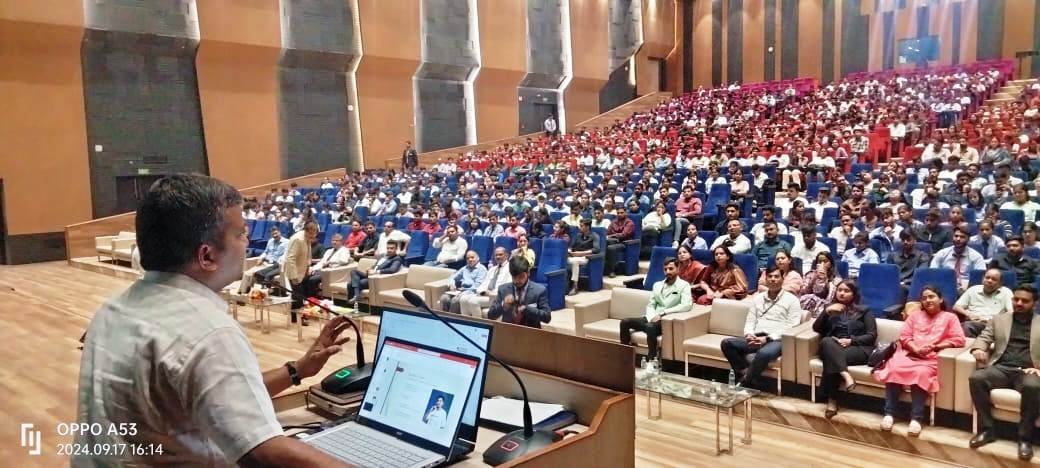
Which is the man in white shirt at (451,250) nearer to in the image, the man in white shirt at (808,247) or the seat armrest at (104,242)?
the man in white shirt at (808,247)

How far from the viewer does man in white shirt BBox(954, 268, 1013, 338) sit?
12.3ft

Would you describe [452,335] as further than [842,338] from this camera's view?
No

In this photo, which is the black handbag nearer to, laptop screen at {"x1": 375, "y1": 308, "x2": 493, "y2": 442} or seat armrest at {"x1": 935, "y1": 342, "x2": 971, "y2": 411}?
seat armrest at {"x1": 935, "y1": 342, "x2": 971, "y2": 411}

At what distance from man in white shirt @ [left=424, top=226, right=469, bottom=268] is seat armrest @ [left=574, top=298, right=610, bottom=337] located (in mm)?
2022

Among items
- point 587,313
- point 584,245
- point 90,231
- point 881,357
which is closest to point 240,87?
point 90,231

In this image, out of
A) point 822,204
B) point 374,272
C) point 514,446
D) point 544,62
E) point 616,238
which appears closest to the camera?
point 514,446

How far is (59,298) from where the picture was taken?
7.36 metres

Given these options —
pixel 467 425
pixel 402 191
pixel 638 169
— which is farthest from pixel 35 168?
pixel 467 425

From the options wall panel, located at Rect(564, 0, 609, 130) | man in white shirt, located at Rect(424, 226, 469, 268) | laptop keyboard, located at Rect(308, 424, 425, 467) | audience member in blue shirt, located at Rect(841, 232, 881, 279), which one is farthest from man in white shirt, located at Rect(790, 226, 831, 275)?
wall panel, located at Rect(564, 0, 609, 130)

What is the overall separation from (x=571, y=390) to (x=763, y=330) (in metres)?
2.86

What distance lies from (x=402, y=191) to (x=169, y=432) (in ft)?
34.1

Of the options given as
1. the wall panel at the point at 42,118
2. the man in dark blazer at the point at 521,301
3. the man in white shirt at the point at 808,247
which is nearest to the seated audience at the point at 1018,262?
the man in white shirt at the point at 808,247

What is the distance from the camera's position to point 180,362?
2.63ft

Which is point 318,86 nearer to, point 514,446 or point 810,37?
point 810,37
